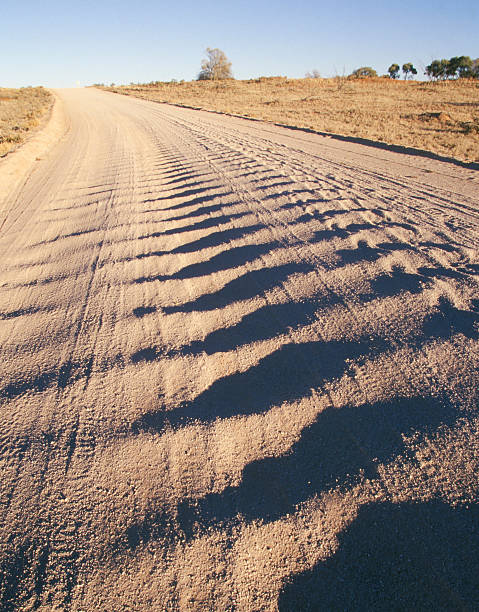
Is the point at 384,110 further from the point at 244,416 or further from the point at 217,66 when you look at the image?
the point at 217,66

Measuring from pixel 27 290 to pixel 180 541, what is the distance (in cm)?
247

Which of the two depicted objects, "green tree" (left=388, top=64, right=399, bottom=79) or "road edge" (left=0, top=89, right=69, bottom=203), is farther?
"green tree" (left=388, top=64, right=399, bottom=79)

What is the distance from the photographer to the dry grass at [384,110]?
10992 mm

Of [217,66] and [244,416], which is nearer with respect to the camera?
[244,416]

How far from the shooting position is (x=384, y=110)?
18.9 m

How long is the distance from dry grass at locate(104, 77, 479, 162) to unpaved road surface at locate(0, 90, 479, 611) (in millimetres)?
7500

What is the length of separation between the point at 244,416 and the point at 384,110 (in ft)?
72.8

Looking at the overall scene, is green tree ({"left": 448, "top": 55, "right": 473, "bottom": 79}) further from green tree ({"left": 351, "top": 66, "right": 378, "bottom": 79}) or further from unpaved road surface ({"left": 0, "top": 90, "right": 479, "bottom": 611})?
unpaved road surface ({"left": 0, "top": 90, "right": 479, "bottom": 611})

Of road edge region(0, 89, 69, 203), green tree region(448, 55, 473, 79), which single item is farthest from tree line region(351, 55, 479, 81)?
road edge region(0, 89, 69, 203)

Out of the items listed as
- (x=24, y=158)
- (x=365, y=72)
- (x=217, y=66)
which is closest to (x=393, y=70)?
(x=365, y=72)

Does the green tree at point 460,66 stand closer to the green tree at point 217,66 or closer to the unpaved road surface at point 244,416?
the green tree at point 217,66

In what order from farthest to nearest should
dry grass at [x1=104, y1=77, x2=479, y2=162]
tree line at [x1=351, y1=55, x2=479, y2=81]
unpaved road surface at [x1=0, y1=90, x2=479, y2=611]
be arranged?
tree line at [x1=351, y1=55, x2=479, y2=81] < dry grass at [x1=104, y1=77, x2=479, y2=162] < unpaved road surface at [x1=0, y1=90, x2=479, y2=611]

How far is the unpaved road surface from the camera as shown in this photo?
1187mm

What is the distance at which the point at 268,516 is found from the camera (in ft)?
4.37
